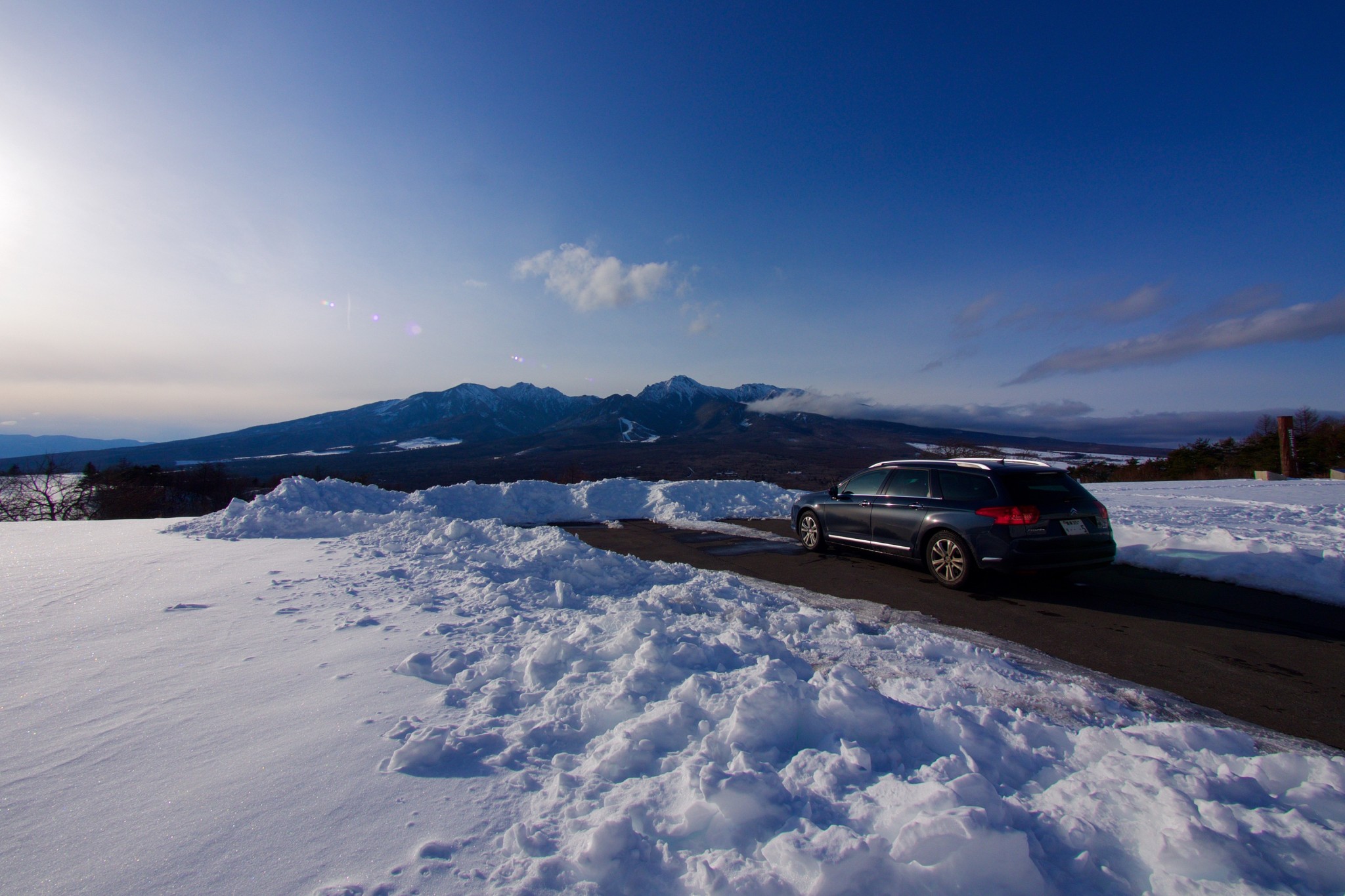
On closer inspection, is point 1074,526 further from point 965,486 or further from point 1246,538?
point 1246,538

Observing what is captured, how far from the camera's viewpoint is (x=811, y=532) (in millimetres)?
9883

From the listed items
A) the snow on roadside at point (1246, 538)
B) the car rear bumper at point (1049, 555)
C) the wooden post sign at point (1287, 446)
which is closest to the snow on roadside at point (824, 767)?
the car rear bumper at point (1049, 555)

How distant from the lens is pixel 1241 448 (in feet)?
126

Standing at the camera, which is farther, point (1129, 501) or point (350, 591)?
point (1129, 501)

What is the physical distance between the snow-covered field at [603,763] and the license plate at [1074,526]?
2.79 m

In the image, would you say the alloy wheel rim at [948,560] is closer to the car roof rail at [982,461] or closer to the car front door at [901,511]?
the car front door at [901,511]

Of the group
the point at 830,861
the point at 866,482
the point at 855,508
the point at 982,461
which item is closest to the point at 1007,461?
the point at 982,461

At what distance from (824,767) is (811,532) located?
24.2ft

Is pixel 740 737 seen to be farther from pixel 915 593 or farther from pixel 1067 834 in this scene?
pixel 915 593

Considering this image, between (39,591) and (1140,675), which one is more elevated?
(39,591)

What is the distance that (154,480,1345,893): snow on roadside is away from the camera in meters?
2.09

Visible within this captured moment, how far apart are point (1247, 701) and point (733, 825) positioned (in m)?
4.11

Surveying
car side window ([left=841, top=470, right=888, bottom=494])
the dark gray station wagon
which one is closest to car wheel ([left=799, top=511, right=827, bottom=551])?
car side window ([left=841, top=470, right=888, bottom=494])

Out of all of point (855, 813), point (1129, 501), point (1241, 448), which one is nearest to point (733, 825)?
point (855, 813)
